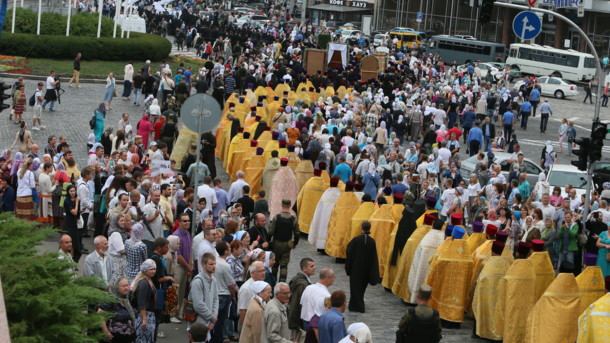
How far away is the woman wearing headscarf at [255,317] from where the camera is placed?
13.1 m

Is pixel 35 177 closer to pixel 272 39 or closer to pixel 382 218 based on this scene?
pixel 382 218

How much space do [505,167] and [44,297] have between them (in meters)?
20.1

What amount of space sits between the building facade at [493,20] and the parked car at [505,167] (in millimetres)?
42000

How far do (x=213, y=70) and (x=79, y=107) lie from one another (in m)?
6.74

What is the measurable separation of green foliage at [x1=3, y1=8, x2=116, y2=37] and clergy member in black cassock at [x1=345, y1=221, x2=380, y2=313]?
109ft

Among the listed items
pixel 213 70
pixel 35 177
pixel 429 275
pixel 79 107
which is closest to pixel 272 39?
pixel 213 70

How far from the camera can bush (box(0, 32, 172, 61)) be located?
46.2 m

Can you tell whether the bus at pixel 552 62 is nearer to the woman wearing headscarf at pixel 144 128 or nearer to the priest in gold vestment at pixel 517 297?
the woman wearing headscarf at pixel 144 128

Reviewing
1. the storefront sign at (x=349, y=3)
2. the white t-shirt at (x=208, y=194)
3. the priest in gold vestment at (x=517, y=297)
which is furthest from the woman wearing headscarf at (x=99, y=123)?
the storefront sign at (x=349, y=3)

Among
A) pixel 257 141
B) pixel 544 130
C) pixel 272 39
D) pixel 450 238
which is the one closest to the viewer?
pixel 450 238

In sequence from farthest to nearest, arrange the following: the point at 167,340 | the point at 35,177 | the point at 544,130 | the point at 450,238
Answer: the point at 544,130
the point at 35,177
the point at 450,238
the point at 167,340

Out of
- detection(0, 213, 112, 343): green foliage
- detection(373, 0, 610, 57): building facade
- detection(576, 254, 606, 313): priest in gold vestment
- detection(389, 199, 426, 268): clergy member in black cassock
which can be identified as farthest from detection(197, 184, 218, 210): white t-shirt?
detection(373, 0, 610, 57): building facade

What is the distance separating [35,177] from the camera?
20484 millimetres

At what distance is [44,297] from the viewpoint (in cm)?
1004
